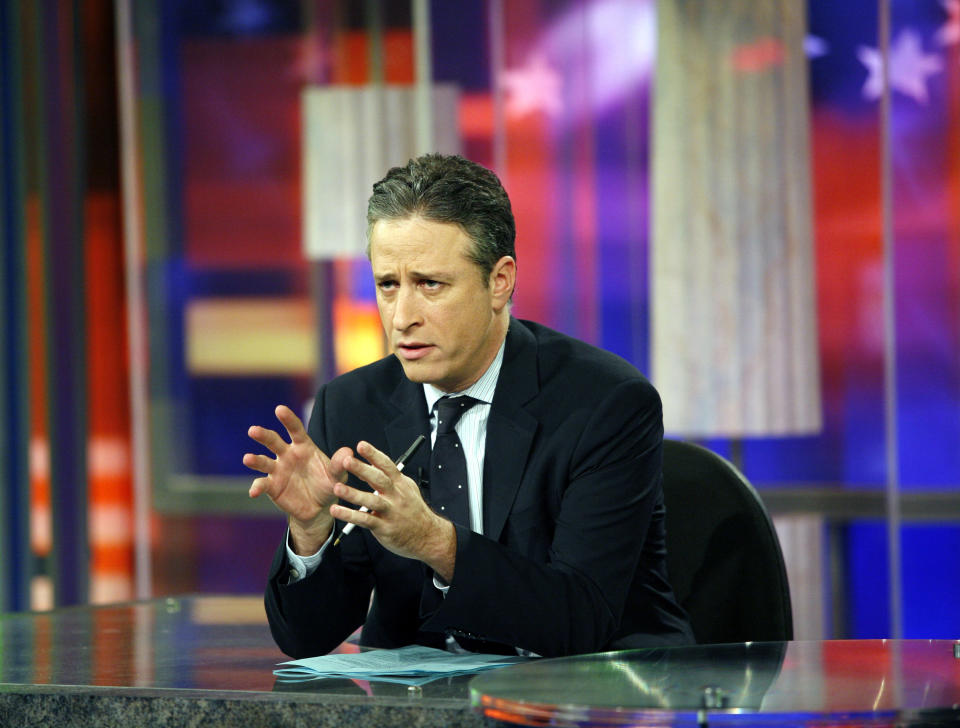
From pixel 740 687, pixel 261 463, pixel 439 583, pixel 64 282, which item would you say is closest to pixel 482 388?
pixel 439 583

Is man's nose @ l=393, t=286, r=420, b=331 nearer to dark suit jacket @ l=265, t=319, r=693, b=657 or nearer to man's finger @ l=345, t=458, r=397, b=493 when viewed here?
dark suit jacket @ l=265, t=319, r=693, b=657

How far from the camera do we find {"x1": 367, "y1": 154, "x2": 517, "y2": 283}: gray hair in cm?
159

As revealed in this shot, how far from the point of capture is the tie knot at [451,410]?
1677 millimetres

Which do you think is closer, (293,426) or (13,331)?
(293,426)

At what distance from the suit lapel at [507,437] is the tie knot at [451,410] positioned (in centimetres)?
4

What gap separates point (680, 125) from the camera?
372cm

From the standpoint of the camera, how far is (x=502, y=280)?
1.68m

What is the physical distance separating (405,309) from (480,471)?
0.76ft

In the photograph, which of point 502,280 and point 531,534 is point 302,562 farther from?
point 502,280

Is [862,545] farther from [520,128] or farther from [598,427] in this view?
[598,427]

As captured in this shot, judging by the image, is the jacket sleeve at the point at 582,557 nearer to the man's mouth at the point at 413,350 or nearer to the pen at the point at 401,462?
the pen at the point at 401,462

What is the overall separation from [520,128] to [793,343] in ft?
3.72

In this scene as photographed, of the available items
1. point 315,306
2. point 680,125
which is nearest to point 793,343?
point 680,125

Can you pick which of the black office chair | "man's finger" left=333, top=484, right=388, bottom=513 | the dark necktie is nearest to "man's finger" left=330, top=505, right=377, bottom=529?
"man's finger" left=333, top=484, right=388, bottom=513
